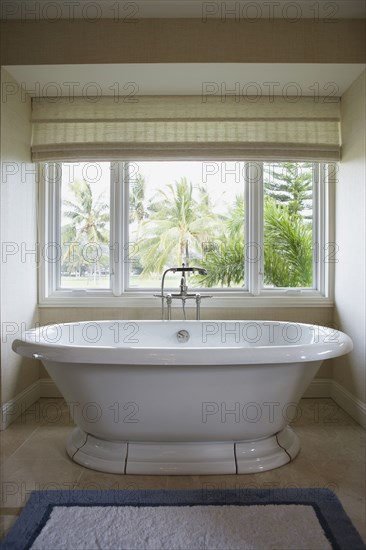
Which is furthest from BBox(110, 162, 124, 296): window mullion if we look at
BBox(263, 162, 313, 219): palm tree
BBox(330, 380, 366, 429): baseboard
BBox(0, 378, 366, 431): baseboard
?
BBox(330, 380, 366, 429): baseboard

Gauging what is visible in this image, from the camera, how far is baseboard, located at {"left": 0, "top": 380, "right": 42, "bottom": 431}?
279cm

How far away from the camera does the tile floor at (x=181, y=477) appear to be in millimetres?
2000

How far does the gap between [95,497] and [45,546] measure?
343 millimetres

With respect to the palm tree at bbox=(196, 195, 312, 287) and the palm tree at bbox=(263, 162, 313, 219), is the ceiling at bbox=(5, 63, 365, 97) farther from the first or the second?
the palm tree at bbox=(196, 195, 312, 287)

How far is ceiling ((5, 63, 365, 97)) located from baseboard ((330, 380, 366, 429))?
2.17 meters

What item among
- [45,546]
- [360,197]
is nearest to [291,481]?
[45,546]

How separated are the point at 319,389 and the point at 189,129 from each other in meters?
2.22

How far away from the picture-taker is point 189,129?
324 centimetres

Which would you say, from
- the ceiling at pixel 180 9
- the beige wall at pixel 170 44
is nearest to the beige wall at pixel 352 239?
the beige wall at pixel 170 44

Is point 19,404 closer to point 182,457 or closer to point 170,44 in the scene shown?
point 182,457

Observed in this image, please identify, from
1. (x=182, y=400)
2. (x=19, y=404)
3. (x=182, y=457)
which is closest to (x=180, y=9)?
(x=182, y=400)

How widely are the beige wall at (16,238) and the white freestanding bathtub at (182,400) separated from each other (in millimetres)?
633

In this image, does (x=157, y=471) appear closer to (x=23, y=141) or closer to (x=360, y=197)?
(x=360, y=197)

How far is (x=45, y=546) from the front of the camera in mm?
1623
